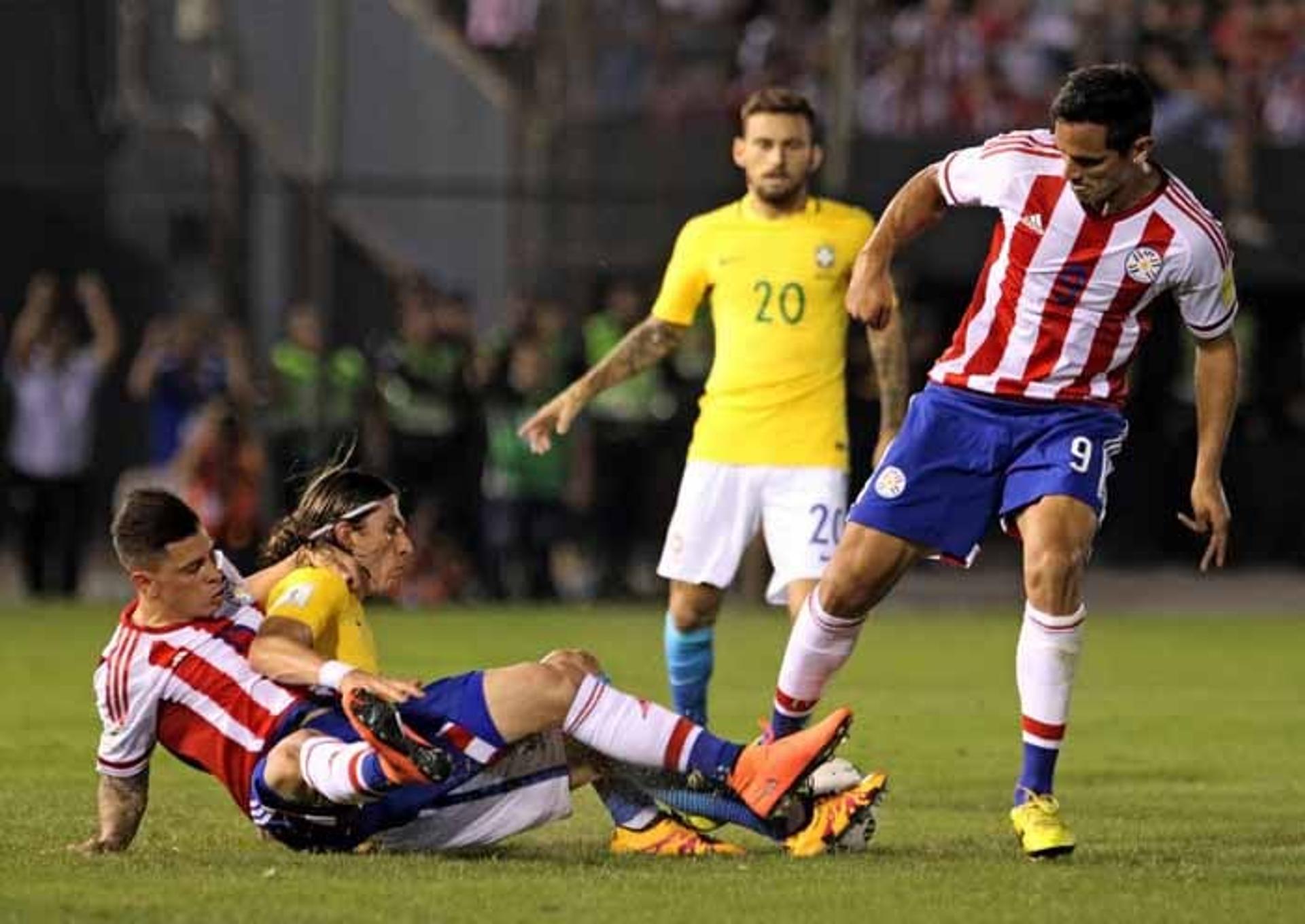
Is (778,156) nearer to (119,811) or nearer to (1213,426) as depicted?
(1213,426)

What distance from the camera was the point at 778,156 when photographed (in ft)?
36.6

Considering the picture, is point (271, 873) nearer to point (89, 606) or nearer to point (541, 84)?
point (89, 606)

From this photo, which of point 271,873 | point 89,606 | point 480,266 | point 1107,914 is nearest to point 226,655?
point 271,873

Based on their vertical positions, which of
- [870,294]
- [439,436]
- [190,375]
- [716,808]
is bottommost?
[439,436]

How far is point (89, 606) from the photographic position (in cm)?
1978

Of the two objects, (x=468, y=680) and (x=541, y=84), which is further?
(x=541, y=84)

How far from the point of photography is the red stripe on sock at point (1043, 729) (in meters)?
8.84

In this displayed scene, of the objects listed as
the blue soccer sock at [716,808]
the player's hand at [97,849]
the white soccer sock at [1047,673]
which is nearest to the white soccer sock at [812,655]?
the white soccer sock at [1047,673]

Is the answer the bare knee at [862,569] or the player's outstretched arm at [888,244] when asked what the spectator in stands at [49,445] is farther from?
the player's outstretched arm at [888,244]

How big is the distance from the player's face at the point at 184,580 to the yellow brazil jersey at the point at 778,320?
134 inches

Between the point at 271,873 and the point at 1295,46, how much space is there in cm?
1738

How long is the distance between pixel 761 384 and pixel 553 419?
39.8 inches

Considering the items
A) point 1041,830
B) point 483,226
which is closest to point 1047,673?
point 1041,830

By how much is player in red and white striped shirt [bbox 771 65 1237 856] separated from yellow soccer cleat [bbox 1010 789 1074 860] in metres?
0.01
